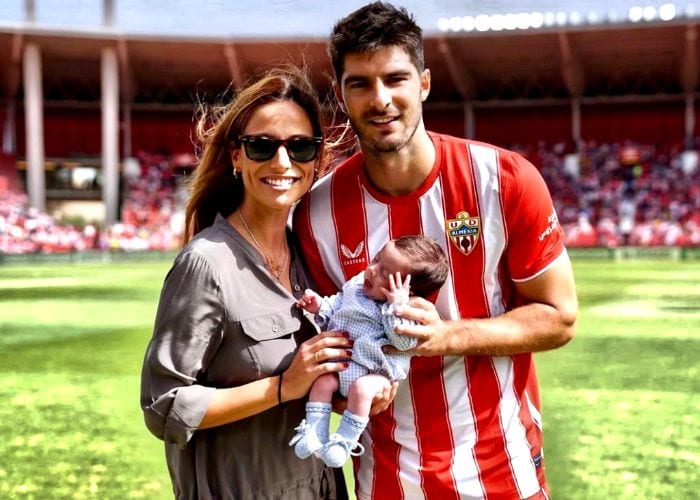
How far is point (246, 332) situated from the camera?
7.11 ft

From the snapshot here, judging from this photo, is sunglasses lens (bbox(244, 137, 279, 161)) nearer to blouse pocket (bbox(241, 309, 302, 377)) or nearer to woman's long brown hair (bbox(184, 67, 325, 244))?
woman's long brown hair (bbox(184, 67, 325, 244))

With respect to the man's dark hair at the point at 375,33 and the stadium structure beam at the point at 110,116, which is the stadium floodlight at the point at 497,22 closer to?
the stadium structure beam at the point at 110,116

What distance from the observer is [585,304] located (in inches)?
489

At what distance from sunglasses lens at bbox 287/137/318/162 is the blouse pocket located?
0.46m

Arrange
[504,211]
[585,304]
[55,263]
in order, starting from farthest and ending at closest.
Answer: [55,263]
[585,304]
[504,211]

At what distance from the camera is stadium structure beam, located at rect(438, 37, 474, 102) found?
2849 cm

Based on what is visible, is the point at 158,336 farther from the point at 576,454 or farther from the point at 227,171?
the point at 576,454

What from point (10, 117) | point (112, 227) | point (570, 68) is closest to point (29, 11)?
point (10, 117)

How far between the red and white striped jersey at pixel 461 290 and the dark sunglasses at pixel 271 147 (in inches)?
9.3

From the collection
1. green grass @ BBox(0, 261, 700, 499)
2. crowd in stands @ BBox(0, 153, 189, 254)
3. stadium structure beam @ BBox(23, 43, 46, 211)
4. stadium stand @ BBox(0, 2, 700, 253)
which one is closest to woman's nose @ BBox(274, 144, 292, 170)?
green grass @ BBox(0, 261, 700, 499)

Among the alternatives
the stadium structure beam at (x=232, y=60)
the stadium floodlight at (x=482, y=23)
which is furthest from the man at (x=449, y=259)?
the stadium structure beam at (x=232, y=60)

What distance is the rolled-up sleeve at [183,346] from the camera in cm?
211

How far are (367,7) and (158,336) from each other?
45.1 inches

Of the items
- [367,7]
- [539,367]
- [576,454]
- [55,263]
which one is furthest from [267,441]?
[55,263]
